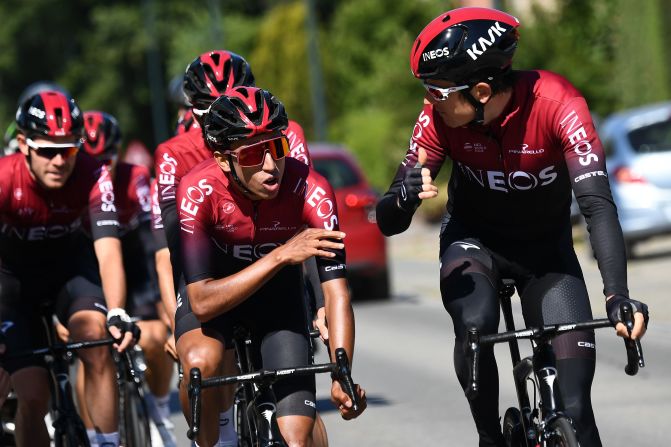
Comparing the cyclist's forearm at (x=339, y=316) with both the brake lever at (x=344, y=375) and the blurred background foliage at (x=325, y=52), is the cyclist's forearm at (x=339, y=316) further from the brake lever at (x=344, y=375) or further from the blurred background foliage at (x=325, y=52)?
the blurred background foliage at (x=325, y=52)

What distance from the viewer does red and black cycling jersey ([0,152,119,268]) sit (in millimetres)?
7328

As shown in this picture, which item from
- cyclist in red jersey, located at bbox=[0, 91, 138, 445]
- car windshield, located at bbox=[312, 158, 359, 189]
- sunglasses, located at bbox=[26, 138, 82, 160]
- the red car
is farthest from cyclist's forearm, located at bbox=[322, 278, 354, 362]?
car windshield, located at bbox=[312, 158, 359, 189]

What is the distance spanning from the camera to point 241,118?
5.70 meters

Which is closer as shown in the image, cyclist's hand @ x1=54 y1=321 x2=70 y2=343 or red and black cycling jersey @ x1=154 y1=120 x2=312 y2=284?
red and black cycling jersey @ x1=154 y1=120 x2=312 y2=284

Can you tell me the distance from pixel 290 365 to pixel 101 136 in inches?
156

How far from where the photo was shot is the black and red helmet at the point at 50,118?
715cm

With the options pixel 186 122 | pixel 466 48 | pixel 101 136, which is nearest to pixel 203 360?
pixel 466 48

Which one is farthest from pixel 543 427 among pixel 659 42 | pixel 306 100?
pixel 306 100

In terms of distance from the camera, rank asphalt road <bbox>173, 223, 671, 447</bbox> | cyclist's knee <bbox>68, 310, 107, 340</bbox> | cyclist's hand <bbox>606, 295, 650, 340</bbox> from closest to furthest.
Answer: cyclist's hand <bbox>606, 295, 650, 340</bbox> < cyclist's knee <bbox>68, 310, 107, 340</bbox> < asphalt road <bbox>173, 223, 671, 447</bbox>

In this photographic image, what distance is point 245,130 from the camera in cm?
568

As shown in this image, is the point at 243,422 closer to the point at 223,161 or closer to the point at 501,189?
the point at 223,161

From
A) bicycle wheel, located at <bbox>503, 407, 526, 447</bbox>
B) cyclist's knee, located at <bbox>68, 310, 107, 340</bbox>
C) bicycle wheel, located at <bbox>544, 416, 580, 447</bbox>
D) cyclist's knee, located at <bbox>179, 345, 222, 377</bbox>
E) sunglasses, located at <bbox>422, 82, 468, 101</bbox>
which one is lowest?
bicycle wheel, located at <bbox>544, 416, 580, 447</bbox>

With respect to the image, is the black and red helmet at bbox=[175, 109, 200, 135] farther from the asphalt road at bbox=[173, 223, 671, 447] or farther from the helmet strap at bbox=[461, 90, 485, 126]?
the helmet strap at bbox=[461, 90, 485, 126]

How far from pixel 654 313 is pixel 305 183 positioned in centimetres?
914
